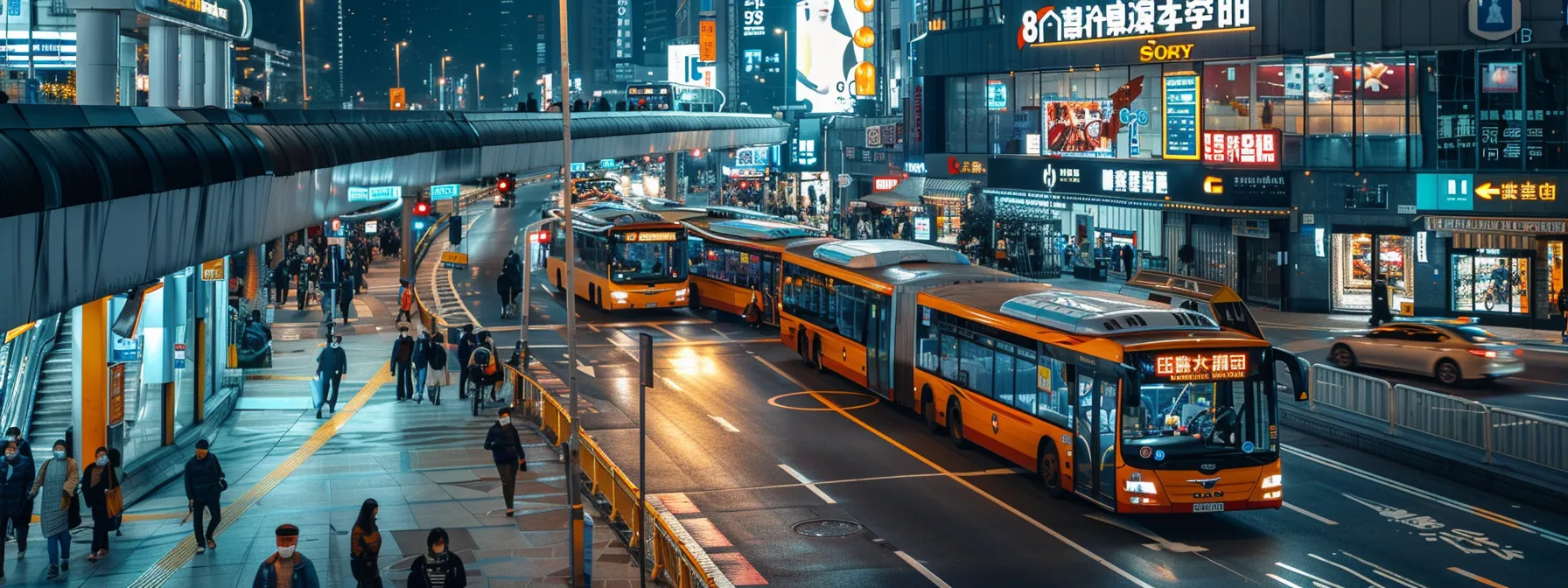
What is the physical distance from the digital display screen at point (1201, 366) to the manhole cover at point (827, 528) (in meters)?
4.48

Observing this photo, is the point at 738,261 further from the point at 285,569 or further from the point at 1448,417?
the point at 285,569

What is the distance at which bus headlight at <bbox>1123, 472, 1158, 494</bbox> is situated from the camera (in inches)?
788

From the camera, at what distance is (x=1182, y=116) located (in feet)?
179

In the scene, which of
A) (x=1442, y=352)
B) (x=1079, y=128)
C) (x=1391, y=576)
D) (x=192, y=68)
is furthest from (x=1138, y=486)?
(x=1079, y=128)

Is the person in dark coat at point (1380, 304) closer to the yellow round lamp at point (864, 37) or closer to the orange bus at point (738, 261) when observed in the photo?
the orange bus at point (738, 261)

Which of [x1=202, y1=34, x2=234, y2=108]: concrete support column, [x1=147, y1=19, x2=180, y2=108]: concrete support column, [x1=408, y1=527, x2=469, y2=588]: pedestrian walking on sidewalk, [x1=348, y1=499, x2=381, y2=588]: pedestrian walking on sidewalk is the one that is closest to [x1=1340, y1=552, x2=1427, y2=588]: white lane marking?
[x1=408, y1=527, x2=469, y2=588]: pedestrian walking on sidewalk

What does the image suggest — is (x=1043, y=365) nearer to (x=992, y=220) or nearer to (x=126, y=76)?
(x=126, y=76)

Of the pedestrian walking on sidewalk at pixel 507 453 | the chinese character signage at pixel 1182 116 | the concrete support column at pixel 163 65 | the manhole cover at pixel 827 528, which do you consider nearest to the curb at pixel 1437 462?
the manhole cover at pixel 827 528

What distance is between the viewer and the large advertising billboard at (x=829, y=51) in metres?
133

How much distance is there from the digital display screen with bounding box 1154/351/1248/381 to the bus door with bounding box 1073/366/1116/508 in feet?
2.30

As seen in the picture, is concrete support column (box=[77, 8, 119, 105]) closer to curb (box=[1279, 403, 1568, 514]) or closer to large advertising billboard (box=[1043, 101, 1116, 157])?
curb (box=[1279, 403, 1568, 514])

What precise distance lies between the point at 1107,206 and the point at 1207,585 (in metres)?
46.1

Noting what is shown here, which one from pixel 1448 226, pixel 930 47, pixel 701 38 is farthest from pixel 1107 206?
pixel 701 38

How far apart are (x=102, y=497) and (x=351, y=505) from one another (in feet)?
13.0
